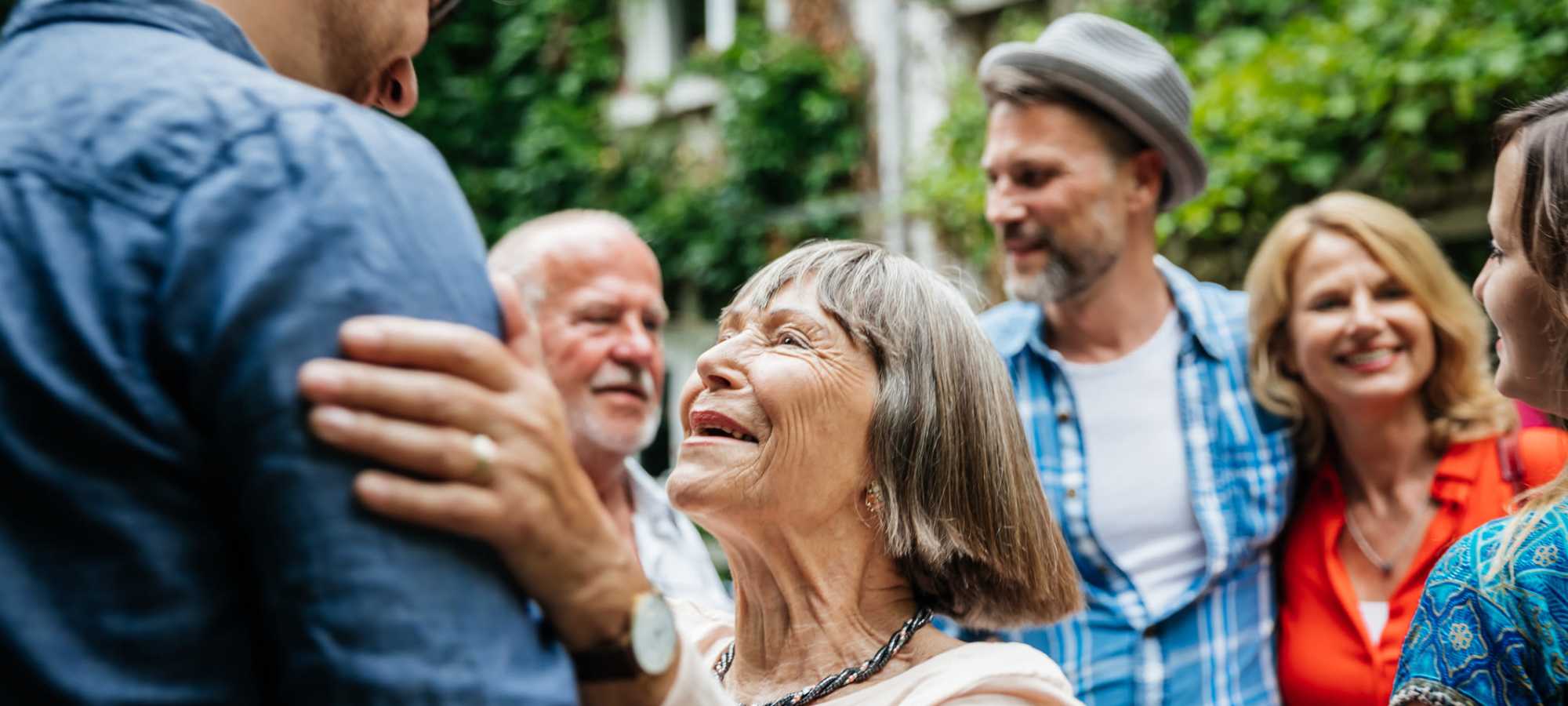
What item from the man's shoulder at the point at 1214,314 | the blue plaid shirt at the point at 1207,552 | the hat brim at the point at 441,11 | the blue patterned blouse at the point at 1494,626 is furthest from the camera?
the man's shoulder at the point at 1214,314

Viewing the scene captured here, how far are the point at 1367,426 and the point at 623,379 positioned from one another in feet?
6.47

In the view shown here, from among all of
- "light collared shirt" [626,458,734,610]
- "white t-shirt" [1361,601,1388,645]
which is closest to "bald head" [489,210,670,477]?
"light collared shirt" [626,458,734,610]

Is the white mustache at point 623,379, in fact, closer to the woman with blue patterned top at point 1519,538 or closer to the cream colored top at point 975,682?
the cream colored top at point 975,682

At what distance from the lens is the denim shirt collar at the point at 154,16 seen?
123cm

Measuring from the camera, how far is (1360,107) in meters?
5.87

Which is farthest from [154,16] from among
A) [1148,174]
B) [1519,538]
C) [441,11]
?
[1148,174]

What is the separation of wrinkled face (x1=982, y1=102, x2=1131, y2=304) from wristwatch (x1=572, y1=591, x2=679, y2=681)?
2.59 meters

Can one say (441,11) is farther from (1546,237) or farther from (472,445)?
(1546,237)

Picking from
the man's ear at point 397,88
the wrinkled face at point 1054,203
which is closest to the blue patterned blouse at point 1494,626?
the man's ear at point 397,88

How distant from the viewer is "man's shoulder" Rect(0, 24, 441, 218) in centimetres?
108

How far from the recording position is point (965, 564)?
7.67ft

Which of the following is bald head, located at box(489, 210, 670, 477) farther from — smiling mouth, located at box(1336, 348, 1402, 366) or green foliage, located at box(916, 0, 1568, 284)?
green foliage, located at box(916, 0, 1568, 284)

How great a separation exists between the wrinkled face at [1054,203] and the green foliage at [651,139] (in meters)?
5.48

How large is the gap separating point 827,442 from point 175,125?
1.36 meters
